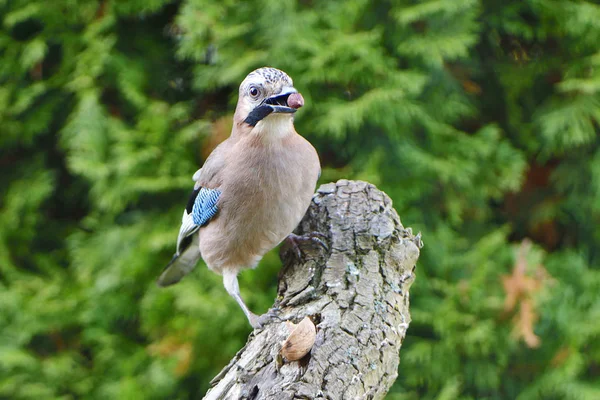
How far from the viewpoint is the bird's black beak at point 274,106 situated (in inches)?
90.6

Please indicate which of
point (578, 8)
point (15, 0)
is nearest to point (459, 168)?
point (578, 8)

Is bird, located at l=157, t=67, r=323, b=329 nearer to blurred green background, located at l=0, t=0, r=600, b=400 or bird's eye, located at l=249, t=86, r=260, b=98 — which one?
bird's eye, located at l=249, t=86, r=260, b=98

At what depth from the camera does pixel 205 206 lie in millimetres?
2707

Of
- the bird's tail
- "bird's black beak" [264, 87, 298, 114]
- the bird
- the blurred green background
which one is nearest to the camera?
"bird's black beak" [264, 87, 298, 114]

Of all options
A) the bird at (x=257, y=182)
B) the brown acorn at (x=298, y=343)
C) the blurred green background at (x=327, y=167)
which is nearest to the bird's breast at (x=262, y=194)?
the bird at (x=257, y=182)

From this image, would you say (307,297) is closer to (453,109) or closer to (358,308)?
(358,308)

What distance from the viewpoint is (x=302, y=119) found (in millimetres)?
3727

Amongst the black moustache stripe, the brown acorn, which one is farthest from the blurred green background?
the brown acorn

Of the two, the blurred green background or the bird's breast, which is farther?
the blurred green background

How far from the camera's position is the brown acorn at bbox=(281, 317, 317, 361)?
1.88m

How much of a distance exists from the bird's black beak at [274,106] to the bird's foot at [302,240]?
43cm

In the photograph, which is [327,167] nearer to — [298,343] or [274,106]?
[274,106]

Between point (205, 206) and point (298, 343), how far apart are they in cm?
96

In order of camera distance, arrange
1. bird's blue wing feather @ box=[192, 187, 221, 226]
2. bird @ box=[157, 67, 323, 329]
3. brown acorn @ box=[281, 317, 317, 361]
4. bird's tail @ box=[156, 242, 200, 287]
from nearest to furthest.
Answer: brown acorn @ box=[281, 317, 317, 361]
bird @ box=[157, 67, 323, 329]
bird's blue wing feather @ box=[192, 187, 221, 226]
bird's tail @ box=[156, 242, 200, 287]
